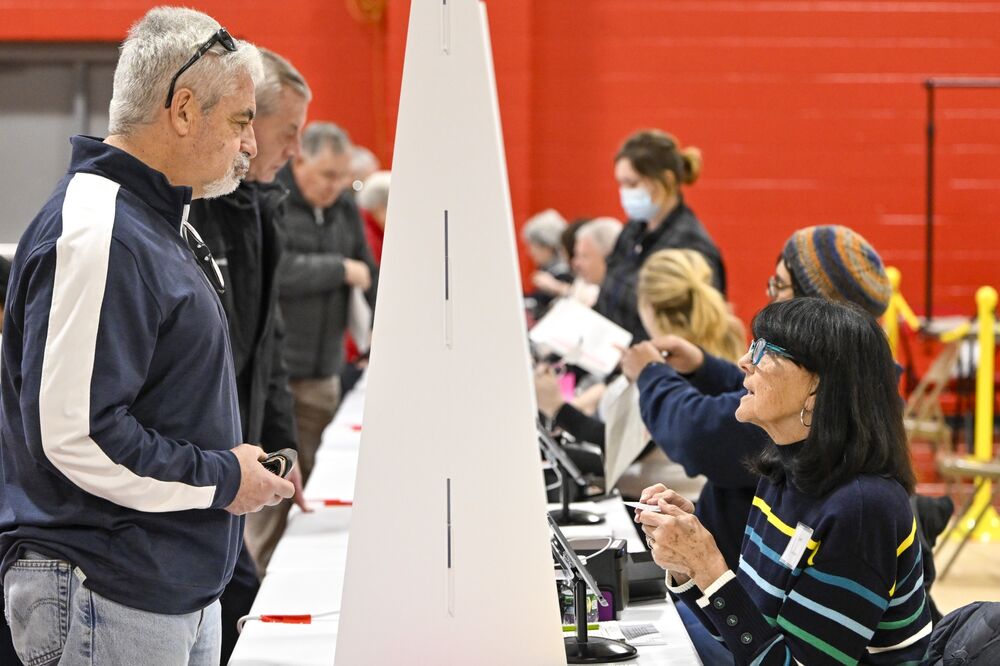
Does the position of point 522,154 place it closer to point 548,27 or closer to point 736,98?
point 548,27

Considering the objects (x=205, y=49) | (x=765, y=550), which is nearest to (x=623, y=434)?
(x=765, y=550)

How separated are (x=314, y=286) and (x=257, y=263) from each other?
1.59 meters

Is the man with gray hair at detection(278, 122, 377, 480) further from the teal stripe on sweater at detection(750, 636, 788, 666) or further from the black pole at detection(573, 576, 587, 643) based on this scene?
the teal stripe on sweater at detection(750, 636, 788, 666)

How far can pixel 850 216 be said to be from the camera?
266 inches

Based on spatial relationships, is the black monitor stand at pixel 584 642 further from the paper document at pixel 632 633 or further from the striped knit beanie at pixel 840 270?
the striped knit beanie at pixel 840 270

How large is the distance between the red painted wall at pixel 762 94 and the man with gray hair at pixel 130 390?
5162 millimetres

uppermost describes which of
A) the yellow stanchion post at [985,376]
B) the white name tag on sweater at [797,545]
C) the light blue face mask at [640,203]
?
the light blue face mask at [640,203]

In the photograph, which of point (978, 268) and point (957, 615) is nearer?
point (957, 615)

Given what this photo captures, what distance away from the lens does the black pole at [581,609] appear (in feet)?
5.64

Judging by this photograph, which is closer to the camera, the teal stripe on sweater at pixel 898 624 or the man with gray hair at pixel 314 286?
the teal stripe on sweater at pixel 898 624

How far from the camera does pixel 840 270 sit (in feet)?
7.95

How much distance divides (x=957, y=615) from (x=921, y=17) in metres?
5.61

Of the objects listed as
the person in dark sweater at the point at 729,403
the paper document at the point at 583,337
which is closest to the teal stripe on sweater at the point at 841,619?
the person in dark sweater at the point at 729,403

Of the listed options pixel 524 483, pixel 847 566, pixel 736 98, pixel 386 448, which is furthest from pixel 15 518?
pixel 736 98
